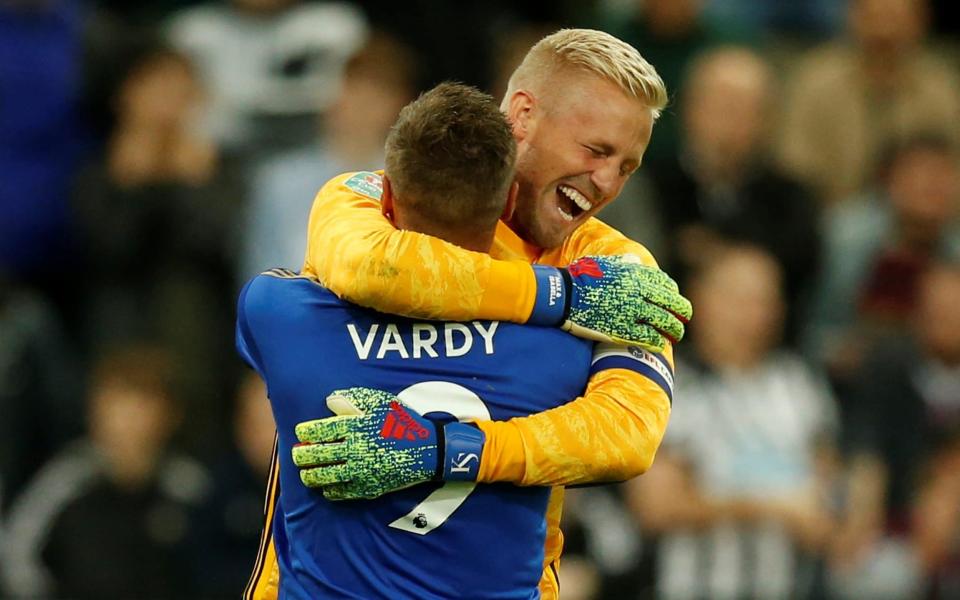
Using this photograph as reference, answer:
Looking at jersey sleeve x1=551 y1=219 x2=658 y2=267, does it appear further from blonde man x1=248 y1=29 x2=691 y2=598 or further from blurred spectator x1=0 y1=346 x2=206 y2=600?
blurred spectator x1=0 y1=346 x2=206 y2=600

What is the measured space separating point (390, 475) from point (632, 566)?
13.7ft

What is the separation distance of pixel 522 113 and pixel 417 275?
0.56m

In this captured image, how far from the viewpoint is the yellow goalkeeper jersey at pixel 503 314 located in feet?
9.66

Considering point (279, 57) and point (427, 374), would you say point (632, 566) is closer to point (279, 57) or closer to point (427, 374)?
point (279, 57)

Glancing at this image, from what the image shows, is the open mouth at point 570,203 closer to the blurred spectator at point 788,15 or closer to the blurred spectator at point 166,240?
the blurred spectator at point 166,240

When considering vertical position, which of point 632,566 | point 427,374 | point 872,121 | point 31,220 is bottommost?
point 632,566

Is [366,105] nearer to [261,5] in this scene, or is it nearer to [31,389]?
[261,5]

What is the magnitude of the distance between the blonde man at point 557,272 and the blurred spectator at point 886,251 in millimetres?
4640

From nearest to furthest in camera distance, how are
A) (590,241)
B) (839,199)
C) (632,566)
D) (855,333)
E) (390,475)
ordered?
1. (390,475)
2. (590,241)
3. (632,566)
4. (855,333)
5. (839,199)

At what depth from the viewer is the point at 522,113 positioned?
335 centimetres

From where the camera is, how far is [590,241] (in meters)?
3.44

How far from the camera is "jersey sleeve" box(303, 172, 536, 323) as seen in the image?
116 inches

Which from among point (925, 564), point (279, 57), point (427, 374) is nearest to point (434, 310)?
point (427, 374)

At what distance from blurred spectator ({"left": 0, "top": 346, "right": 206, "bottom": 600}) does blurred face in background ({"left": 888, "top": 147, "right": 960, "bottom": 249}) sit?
340cm
